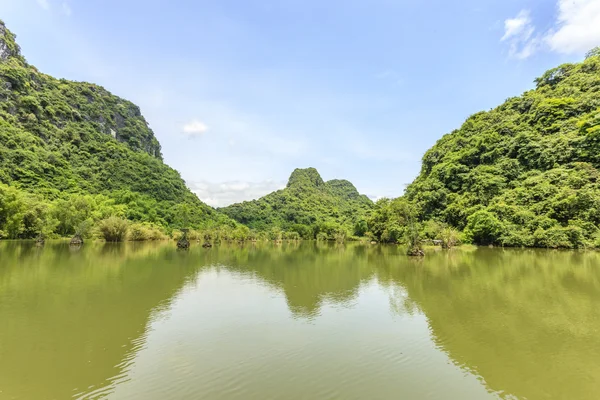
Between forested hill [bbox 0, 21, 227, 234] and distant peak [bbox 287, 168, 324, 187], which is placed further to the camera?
distant peak [bbox 287, 168, 324, 187]

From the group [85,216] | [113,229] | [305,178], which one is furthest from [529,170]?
[305,178]

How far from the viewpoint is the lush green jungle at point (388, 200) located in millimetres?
36969

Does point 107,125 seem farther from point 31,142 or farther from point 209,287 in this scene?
point 209,287

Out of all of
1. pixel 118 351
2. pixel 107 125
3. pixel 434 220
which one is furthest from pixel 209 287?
pixel 107 125

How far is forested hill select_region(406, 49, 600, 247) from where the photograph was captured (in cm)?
3566

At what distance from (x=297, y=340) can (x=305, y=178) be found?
11641 cm

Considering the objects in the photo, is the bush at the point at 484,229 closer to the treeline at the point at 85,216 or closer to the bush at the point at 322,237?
the bush at the point at 322,237

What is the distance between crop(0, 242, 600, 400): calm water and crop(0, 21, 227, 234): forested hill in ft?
150

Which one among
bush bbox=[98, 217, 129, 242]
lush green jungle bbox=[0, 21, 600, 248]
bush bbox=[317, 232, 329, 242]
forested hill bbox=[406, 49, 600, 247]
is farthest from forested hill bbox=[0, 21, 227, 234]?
forested hill bbox=[406, 49, 600, 247]

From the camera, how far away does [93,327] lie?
8242 millimetres

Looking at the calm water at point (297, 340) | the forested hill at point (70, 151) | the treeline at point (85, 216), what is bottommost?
the calm water at point (297, 340)

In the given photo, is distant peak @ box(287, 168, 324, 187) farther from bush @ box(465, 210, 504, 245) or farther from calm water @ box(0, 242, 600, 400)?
calm water @ box(0, 242, 600, 400)

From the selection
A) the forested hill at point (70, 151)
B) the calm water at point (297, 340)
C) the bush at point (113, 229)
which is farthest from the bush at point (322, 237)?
the calm water at point (297, 340)

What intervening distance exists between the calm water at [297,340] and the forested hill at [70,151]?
4562cm
